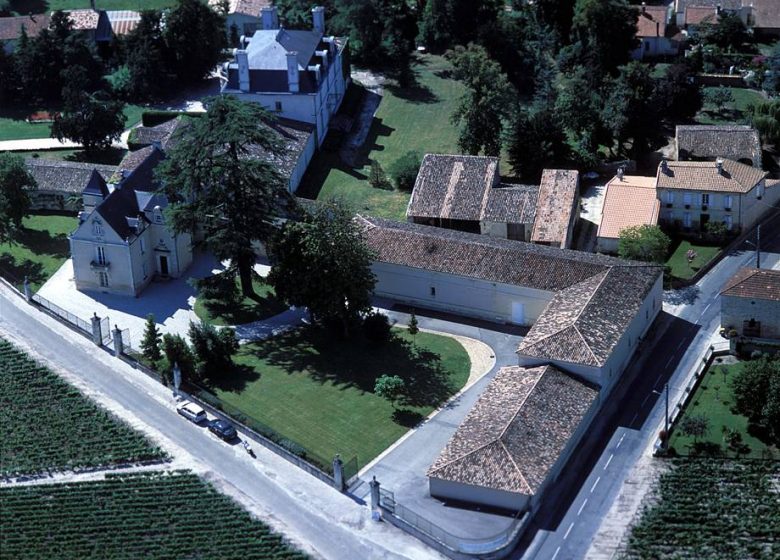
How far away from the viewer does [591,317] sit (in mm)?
96562

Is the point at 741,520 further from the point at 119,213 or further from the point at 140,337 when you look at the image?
the point at 119,213

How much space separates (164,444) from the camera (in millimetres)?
91438

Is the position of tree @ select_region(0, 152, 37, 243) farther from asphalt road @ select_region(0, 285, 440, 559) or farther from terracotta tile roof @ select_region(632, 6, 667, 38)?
terracotta tile roof @ select_region(632, 6, 667, 38)

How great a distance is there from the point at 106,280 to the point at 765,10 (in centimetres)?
8768

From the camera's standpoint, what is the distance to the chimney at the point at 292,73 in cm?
13012

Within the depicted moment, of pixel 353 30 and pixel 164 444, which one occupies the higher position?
pixel 353 30

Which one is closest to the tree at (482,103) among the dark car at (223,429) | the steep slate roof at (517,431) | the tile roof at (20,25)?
the steep slate roof at (517,431)

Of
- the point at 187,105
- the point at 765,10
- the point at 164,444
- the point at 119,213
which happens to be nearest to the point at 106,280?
the point at 119,213

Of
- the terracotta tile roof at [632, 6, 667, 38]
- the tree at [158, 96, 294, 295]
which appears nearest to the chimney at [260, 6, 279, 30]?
the tree at [158, 96, 294, 295]

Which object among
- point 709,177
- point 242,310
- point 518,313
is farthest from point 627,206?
point 242,310

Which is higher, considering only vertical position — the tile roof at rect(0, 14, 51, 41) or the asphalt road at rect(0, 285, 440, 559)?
the tile roof at rect(0, 14, 51, 41)

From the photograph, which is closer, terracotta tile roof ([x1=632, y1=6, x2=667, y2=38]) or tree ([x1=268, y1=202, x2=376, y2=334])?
tree ([x1=268, y1=202, x2=376, y2=334])

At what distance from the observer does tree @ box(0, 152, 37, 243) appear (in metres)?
117

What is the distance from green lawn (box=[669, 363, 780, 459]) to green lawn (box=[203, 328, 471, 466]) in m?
17.7
